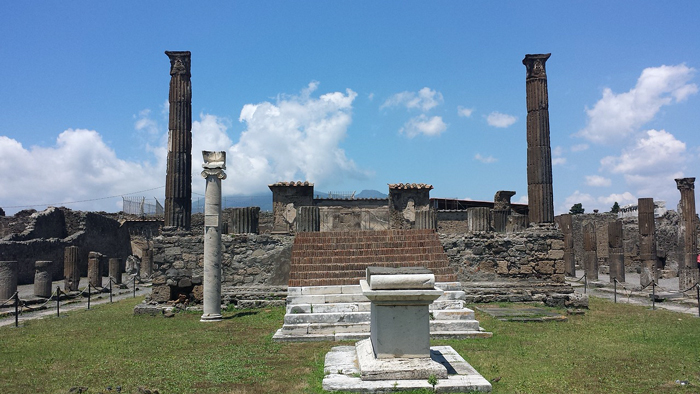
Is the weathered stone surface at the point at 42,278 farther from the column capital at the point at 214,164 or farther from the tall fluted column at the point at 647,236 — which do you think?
the tall fluted column at the point at 647,236

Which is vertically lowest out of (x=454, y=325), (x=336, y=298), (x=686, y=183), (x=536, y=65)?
(x=454, y=325)

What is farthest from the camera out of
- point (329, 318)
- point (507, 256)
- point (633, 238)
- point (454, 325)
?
point (633, 238)

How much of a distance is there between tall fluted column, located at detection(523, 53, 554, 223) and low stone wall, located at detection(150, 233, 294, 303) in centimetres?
919

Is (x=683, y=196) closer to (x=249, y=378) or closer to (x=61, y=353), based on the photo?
(x=249, y=378)

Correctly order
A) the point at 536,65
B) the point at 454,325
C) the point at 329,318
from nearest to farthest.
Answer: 1. the point at 454,325
2. the point at 329,318
3. the point at 536,65

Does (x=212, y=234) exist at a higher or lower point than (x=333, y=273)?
higher

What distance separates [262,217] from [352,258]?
761 inches

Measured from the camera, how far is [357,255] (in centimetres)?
1175

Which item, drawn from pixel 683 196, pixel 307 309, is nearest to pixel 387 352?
pixel 307 309

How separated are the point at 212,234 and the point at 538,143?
38.4 ft

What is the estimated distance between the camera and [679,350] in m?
7.30

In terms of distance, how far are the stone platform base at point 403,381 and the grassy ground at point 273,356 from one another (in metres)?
0.24

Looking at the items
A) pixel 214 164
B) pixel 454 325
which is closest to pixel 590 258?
pixel 454 325

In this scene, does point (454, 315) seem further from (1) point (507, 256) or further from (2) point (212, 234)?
(2) point (212, 234)
